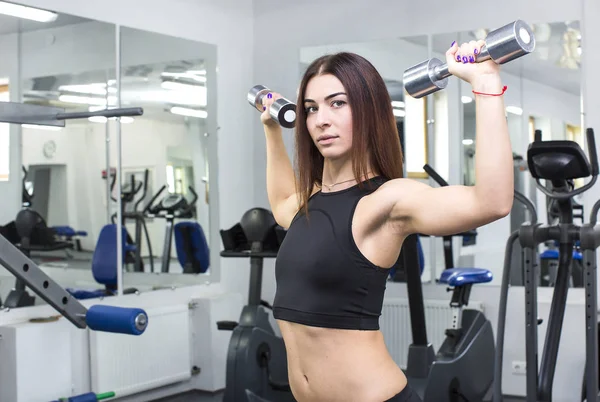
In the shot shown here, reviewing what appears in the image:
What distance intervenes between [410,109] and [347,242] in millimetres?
3825

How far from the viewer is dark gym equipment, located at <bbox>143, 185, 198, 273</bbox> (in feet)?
16.8

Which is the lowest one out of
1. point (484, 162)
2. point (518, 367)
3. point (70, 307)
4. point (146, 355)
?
point (518, 367)

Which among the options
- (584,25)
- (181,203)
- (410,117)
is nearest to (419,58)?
(410,117)

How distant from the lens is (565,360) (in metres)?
4.76

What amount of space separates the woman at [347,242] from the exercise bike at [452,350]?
2.28 meters

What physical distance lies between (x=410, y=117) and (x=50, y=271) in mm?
2557

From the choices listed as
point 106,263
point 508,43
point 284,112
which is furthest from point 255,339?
point 508,43

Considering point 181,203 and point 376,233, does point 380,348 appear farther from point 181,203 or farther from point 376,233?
point 181,203

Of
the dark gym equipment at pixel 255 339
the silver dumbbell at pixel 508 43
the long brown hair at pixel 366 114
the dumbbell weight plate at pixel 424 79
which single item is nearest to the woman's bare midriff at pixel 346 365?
the long brown hair at pixel 366 114

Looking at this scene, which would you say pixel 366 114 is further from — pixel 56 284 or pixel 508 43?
pixel 56 284

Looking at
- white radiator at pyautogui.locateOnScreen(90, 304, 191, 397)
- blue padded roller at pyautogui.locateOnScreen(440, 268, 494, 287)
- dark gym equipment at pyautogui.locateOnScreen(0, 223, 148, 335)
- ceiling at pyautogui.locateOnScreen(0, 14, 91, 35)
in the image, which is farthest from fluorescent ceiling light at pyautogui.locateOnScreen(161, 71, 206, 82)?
dark gym equipment at pyautogui.locateOnScreen(0, 223, 148, 335)

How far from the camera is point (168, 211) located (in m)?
5.23

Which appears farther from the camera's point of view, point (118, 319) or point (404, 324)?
point (404, 324)

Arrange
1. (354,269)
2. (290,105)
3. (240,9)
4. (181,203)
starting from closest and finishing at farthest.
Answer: (354,269) → (290,105) → (181,203) → (240,9)
